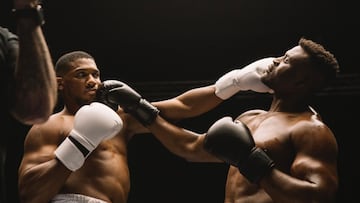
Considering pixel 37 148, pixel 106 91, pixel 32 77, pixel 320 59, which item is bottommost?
pixel 37 148

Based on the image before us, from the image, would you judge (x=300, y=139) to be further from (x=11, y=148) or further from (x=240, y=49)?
(x=11, y=148)

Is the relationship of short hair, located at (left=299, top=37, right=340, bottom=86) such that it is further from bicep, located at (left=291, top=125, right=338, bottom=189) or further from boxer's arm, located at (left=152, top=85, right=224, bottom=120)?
boxer's arm, located at (left=152, top=85, right=224, bottom=120)

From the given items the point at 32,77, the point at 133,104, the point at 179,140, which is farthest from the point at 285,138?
the point at 32,77

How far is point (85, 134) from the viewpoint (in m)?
2.63

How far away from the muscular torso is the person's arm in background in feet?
3.50

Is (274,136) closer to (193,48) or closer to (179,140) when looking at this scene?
(179,140)

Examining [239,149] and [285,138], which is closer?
[239,149]

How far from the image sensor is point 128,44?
383cm

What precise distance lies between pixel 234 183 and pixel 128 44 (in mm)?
1480

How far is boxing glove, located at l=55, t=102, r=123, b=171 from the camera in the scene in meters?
2.59

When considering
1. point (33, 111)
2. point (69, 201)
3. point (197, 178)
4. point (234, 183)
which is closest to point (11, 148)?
point (197, 178)

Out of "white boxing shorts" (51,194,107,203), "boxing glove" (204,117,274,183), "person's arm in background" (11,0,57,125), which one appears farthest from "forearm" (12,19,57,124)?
"white boxing shorts" (51,194,107,203)

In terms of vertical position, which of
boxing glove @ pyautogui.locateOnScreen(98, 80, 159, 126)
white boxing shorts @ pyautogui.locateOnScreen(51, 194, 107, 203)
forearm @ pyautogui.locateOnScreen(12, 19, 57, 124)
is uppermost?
forearm @ pyautogui.locateOnScreen(12, 19, 57, 124)

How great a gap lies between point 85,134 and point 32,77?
97cm
